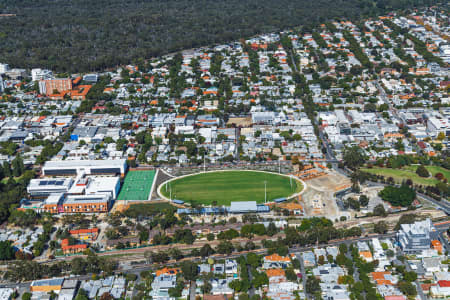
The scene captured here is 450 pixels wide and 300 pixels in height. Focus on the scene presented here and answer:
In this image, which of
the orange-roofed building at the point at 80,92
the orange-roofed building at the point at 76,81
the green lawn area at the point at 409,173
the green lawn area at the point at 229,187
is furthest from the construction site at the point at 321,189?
the orange-roofed building at the point at 76,81

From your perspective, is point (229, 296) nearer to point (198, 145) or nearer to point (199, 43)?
point (198, 145)

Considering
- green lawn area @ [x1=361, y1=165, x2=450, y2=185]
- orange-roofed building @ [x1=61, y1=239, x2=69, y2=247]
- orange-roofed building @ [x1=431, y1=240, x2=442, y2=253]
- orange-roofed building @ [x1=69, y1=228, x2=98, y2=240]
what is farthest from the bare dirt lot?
orange-roofed building @ [x1=61, y1=239, x2=69, y2=247]

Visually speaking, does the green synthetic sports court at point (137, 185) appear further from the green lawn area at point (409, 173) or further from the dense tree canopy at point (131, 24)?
the dense tree canopy at point (131, 24)

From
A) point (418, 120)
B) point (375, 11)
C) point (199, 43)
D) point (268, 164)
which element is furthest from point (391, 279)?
point (375, 11)

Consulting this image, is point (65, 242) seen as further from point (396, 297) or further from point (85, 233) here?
point (396, 297)

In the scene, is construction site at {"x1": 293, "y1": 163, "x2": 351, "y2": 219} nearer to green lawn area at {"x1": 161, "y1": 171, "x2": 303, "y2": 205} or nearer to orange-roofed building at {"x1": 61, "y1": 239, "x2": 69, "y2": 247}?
green lawn area at {"x1": 161, "y1": 171, "x2": 303, "y2": 205}

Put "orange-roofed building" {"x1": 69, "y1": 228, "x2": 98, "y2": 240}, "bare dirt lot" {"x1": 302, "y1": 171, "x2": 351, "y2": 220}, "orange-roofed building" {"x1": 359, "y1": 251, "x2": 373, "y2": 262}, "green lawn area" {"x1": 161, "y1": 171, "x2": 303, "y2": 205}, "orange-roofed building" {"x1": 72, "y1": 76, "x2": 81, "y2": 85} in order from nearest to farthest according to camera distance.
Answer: "orange-roofed building" {"x1": 359, "y1": 251, "x2": 373, "y2": 262} → "orange-roofed building" {"x1": 69, "y1": 228, "x2": 98, "y2": 240} → "bare dirt lot" {"x1": 302, "y1": 171, "x2": 351, "y2": 220} → "green lawn area" {"x1": 161, "y1": 171, "x2": 303, "y2": 205} → "orange-roofed building" {"x1": 72, "y1": 76, "x2": 81, "y2": 85}
